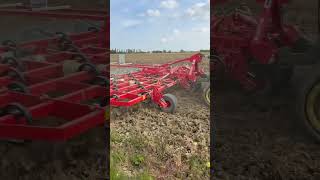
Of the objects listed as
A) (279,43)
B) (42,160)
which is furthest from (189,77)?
(42,160)

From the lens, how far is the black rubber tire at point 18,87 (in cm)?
306

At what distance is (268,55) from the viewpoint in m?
3.83

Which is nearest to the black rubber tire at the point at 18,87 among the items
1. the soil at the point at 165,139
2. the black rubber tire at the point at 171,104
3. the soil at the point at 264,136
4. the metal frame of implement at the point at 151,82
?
the soil at the point at 165,139


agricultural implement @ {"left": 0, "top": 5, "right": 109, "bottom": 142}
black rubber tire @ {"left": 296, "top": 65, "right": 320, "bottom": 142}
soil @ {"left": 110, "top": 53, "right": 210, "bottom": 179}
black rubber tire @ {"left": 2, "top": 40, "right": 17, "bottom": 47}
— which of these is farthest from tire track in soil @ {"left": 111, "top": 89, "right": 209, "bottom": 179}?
black rubber tire @ {"left": 2, "top": 40, "right": 17, "bottom": 47}

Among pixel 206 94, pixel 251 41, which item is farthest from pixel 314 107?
pixel 206 94

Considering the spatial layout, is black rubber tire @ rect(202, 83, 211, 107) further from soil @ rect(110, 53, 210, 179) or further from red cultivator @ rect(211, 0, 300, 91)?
red cultivator @ rect(211, 0, 300, 91)

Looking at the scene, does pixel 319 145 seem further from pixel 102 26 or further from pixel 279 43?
pixel 102 26

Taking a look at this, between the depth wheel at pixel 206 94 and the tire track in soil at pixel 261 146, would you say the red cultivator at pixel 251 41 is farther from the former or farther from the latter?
the depth wheel at pixel 206 94

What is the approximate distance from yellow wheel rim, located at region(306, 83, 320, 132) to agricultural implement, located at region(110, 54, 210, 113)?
1.60 metres

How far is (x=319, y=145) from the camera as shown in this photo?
10.0 feet

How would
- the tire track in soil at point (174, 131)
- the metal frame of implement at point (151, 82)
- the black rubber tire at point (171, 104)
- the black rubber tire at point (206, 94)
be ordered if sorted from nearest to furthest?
the tire track in soil at point (174, 131) < the metal frame of implement at point (151, 82) < the black rubber tire at point (171, 104) < the black rubber tire at point (206, 94)

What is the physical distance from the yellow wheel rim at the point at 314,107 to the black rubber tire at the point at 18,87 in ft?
7.05

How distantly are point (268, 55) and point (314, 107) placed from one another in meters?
0.95

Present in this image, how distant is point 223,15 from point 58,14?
196cm
